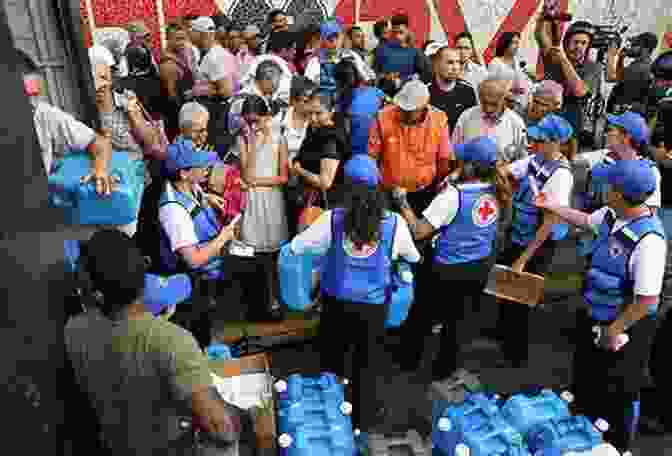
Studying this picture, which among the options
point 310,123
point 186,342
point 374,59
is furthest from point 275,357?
point 374,59

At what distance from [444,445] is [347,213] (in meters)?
1.15

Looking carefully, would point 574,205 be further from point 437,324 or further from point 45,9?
point 45,9

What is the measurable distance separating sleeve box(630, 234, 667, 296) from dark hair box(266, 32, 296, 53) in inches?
147

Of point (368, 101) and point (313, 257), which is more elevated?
point (368, 101)

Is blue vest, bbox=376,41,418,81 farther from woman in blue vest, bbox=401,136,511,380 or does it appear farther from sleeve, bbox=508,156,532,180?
woman in blue vest, bbox=401,136,511,380

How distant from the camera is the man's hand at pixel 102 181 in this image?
114 inches

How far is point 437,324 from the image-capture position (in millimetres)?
3908

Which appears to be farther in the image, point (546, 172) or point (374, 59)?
point (374, 59)

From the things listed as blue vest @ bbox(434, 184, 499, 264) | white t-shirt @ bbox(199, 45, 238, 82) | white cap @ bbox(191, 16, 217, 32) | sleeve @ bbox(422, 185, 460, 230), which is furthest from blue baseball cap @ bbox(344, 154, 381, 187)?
white cap @ bbox(191, 16, 217, 32)

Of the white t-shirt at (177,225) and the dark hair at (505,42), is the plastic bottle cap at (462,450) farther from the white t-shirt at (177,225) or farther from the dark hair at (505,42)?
the dark hair at (505,42)

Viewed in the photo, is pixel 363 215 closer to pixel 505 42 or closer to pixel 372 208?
pixel 372 208

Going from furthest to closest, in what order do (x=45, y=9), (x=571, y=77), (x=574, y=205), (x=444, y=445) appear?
1. (x=571, y=77)
2. (x=574, y=205)
3. (x=45, y=9)
4. (x=444, y=445)

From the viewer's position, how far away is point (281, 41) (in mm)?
5273

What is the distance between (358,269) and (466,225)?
2.36ft
